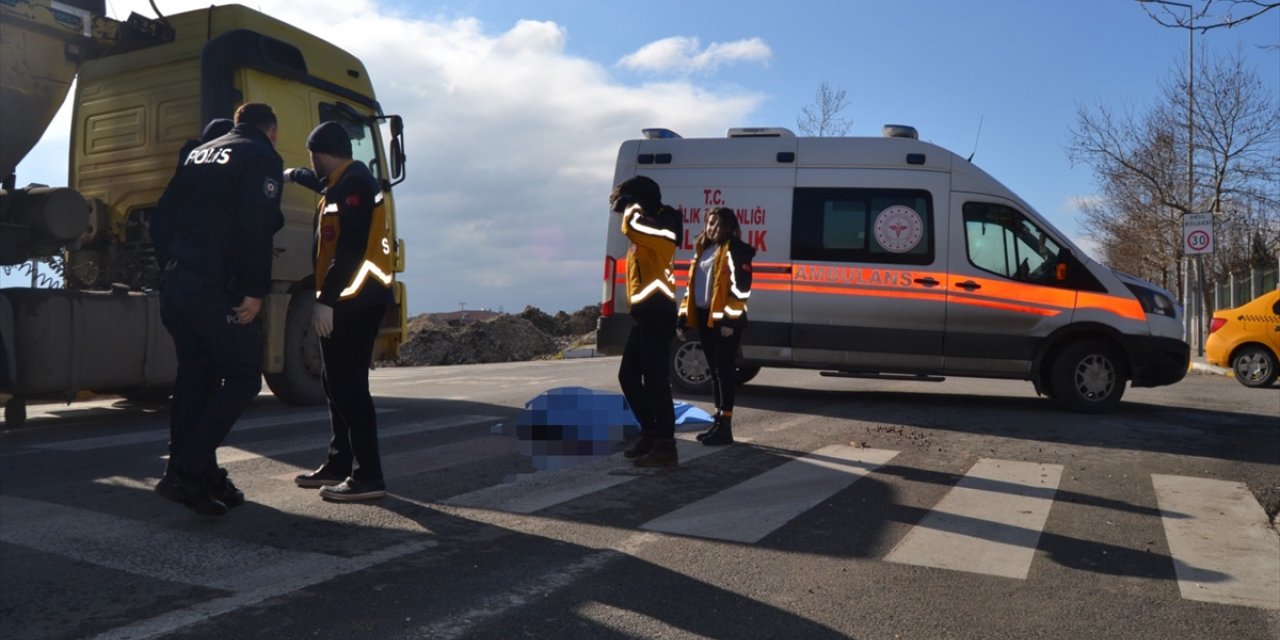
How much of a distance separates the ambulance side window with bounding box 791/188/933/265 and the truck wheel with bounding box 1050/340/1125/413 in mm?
1711

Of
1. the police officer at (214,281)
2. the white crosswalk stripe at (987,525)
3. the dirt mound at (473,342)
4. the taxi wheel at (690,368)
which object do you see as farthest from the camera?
the dirt mound at (473,342)

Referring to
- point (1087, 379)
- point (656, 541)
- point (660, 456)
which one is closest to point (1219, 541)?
point (656, 541)

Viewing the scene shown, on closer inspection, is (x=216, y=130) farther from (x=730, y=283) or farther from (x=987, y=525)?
(x=987, y=525)

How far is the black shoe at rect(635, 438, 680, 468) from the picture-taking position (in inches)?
251

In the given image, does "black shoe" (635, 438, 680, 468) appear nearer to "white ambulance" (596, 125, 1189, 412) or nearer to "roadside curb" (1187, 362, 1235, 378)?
"white ambulance" (596, 125, 1189, 412)

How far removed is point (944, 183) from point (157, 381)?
7.66 m

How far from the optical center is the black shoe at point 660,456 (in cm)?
638

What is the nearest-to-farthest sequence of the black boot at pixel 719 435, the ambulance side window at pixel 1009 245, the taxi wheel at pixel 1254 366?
1. the black boot at pixel 719 435
2. the ambulance side window at pixel 1009 245
3. the taxi wheel at pixel 1254 366

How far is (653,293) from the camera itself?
6488mm

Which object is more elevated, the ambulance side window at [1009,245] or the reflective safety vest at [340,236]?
the ambulance side window at [1009,245]

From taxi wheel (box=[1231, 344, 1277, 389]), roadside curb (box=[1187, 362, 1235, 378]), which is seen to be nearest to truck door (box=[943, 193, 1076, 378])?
taxi wheel (box=[1231, 344, 1277, 389])

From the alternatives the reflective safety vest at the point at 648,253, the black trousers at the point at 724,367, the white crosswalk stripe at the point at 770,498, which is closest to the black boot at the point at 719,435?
the black trousers at the point at 724,367

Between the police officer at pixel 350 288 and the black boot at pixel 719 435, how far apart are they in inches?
113

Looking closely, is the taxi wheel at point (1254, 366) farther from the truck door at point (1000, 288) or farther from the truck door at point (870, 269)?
the truck door at point (870, 269)
